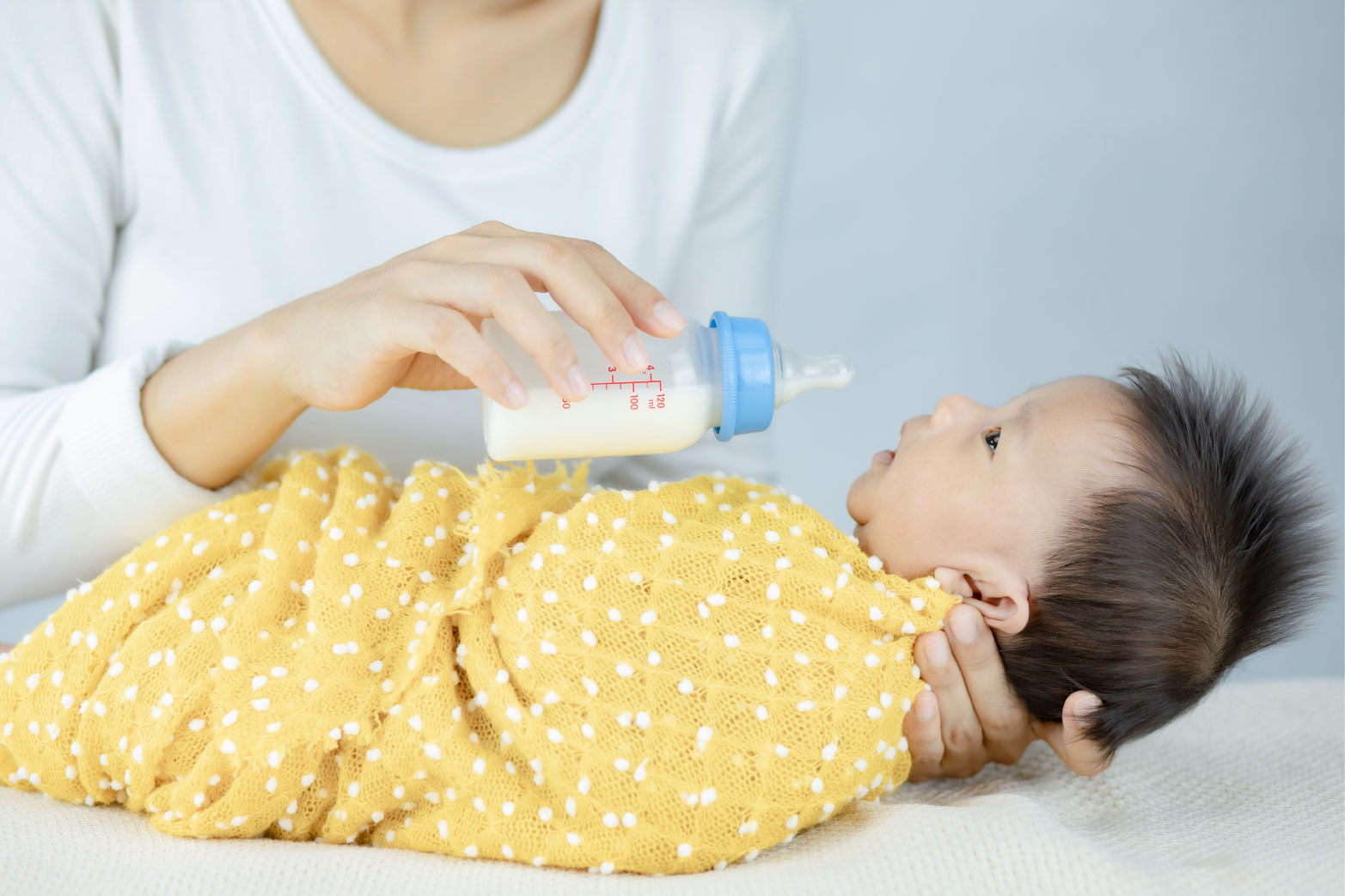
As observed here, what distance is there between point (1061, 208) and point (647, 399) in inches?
63.8

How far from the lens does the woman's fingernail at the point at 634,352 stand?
756 mm

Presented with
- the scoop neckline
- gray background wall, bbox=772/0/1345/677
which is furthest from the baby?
gray background wall, bbox=772/0/1345/677

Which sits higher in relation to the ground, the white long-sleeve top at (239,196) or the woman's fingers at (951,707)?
the white long-sleeve top at (239,196)

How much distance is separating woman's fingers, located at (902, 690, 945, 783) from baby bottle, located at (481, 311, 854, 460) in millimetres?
293

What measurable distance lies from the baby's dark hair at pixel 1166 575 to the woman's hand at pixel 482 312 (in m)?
0.42

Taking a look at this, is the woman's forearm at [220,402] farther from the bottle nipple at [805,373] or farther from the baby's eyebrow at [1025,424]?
the baby's eyebrow at [1025,424]

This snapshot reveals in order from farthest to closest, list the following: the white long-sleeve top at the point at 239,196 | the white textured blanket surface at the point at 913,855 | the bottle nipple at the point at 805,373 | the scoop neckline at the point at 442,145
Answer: the scoop neckline at the point at 442,145 < the white long-sleeve top at the point at 239,196 < the bottle nipple at the point at 805,373 < the white textured blanket surface at the point at 913,855

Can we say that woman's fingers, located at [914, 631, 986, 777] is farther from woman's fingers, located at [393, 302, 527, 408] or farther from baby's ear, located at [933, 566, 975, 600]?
woman's fingers, located at [393, 302, 527, 408]

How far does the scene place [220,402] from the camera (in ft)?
2.98

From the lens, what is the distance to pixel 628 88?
49.9 inches

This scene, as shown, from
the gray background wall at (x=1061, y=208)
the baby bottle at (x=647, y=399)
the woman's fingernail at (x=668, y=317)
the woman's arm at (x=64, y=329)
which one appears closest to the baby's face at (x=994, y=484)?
the baby bottle at (x=647, y=399)

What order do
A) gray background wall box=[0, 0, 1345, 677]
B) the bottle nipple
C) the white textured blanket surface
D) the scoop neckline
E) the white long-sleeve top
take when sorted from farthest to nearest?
1. gray background wall box=[0, 0, 1345, 677]
2. the scoop neckline
3. the white long-sleeve top
4. the bottle nipple
5. the white textured blanket surface

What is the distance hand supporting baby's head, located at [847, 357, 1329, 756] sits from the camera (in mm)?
913

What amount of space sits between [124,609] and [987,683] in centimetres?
73
